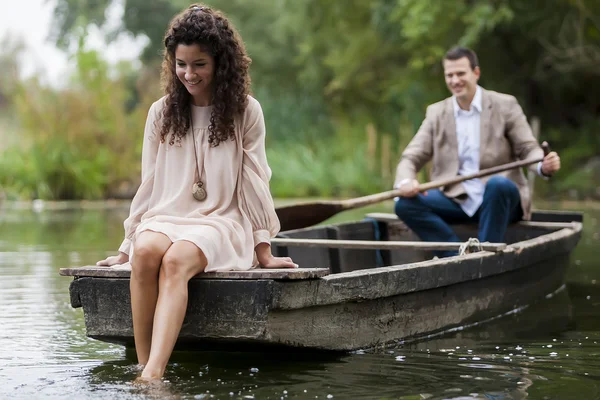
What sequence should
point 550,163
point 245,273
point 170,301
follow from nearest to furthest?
point 170,301, point 245,273, point 550,163

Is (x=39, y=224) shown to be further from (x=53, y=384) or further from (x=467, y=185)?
(x=53, y=384)

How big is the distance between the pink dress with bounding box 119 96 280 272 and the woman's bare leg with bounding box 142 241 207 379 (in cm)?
25

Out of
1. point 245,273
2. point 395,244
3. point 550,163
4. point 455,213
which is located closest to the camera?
point 245,273

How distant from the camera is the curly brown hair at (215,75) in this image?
13.0ft

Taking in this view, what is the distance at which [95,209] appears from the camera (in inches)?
602

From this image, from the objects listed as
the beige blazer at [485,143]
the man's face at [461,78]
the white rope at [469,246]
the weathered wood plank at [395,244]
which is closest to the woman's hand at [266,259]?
the weathered wood plank at [395,244]

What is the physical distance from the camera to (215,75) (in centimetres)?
408

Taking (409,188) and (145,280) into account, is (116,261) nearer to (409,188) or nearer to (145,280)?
(145,280)

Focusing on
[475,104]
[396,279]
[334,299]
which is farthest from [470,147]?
[334,299]

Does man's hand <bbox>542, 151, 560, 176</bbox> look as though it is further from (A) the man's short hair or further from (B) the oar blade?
(B) the oar blade

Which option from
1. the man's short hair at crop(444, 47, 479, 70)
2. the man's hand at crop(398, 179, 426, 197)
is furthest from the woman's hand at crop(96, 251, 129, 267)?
the man's short hair at crop(444, 47, 479, 70)

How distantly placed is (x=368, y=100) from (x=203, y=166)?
53.6 feet

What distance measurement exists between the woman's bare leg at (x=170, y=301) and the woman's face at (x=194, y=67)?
0.62 metres

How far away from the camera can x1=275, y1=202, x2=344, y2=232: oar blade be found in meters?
6.17
